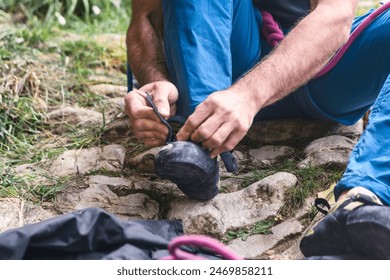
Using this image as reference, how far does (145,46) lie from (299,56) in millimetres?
823

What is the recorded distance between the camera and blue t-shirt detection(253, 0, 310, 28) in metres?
2.71

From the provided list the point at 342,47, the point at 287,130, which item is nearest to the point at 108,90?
the point at 287,130

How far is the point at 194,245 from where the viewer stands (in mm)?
1698

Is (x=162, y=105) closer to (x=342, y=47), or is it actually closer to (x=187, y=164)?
(x=187, y=164)

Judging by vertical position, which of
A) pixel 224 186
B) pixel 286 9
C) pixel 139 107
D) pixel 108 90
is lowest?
pixel 108 90

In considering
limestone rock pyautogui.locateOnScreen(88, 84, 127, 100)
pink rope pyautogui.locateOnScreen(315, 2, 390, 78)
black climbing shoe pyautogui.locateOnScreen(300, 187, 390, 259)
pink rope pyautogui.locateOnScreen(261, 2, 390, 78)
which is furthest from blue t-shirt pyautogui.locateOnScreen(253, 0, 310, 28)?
limestone rock pyautogui.locateOnScreen(88, 84, 127, 100)

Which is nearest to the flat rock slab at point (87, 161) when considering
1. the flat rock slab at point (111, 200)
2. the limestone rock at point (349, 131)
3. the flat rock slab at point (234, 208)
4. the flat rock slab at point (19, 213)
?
the flat rock slab at point (111, 200)

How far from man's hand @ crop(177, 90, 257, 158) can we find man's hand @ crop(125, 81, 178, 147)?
6.7 inches

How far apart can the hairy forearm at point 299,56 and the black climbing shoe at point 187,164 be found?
0.74 feet

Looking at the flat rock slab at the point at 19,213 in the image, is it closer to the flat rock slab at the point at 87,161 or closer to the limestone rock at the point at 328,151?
the flat rock slab at the point at 87,161

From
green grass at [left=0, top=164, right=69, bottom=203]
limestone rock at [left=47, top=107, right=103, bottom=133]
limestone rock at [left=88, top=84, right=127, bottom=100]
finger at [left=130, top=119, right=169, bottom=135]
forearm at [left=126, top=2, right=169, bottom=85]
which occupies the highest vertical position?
finger at [left=130, top=119, right=169, bottom=135]

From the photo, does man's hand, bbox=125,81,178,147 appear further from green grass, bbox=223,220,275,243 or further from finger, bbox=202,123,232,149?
green grass, bbox=223,220,275,243

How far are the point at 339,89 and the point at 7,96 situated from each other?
5.06 feet
